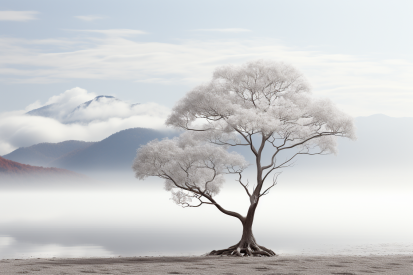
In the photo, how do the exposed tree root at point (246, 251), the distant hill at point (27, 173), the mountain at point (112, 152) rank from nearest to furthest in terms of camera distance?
the exposed tree root at point (246, 251) < the distant hill at point (27, 173) < the mountain at point (112, 152)

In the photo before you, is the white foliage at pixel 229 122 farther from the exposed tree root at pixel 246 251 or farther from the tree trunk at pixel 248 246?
the exposed tree root at pixel 246 251

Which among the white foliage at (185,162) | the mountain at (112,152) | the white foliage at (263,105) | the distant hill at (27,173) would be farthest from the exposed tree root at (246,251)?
the mountain at (112,152)

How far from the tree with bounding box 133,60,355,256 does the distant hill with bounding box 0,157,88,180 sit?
484 ft

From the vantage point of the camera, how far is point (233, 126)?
14602 millimetres

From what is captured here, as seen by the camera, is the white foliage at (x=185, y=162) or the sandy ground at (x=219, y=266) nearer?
the sandy ground at (x=219, y=266)

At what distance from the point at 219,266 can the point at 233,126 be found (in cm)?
432

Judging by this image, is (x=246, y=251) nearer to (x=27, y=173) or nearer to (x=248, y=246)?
(x=248, y=246)

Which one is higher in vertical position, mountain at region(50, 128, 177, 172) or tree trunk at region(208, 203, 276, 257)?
mountain at region(50, 128, 177, 172)

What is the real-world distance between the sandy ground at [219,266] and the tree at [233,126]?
2095 millimetres

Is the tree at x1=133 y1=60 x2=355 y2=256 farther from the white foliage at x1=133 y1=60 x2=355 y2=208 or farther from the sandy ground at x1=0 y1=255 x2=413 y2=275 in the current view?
the sandy ground at x1=0 y1=255 x2=413 y2=275

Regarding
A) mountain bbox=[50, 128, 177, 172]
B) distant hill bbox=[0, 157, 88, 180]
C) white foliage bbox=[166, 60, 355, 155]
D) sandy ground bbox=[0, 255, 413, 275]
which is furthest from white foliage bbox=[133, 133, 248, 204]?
mountain bbox=[50, 128, 177, 172]

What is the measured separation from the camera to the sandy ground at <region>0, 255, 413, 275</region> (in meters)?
11.8

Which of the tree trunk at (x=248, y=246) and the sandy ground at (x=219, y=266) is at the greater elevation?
the tree trunk at (x=248, y=246)

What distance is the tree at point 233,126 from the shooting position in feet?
49.9
